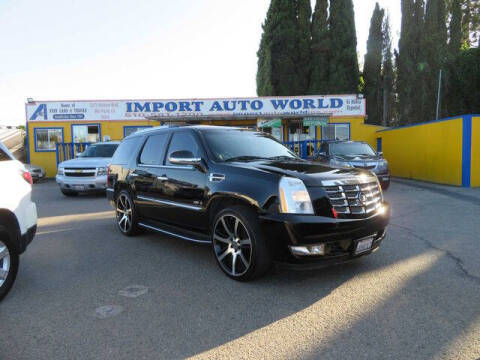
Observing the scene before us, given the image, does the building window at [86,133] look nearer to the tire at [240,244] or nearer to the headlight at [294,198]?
the tire at [240,244]

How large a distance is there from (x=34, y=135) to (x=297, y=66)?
23094 mm

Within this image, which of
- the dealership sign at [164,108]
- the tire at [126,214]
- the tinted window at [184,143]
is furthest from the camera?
the dealership sign at [164,108]

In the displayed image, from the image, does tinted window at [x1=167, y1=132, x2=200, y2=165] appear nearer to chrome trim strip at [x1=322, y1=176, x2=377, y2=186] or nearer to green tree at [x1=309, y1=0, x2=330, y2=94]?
chrome trim strip at [x1=322, y1=176, x2=377, y2=186]

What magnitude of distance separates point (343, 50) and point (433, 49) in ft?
25.5

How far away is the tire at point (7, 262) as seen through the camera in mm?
3326

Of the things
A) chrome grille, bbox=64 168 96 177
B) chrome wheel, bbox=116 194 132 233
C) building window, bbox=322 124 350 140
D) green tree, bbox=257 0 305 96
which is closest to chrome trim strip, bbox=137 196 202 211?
chrome wheel, bbox=116 194 132 233

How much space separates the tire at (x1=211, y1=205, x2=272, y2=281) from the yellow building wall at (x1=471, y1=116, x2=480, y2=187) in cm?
1140

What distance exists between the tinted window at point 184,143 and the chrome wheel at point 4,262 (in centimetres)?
221

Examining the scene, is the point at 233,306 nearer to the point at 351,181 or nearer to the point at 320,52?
the point at 351,181

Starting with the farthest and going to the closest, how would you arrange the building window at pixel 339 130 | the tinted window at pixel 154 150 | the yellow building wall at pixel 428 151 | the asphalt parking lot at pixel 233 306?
the building window at pixel 339 130
the yellow building wall at pixel 428 151
the tinted window at pixel 154 150
the asphalt parking lot at pixel 233 306

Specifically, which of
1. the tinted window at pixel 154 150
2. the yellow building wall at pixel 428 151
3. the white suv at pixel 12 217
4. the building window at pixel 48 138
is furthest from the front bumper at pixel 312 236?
the building window at pixel 48 138

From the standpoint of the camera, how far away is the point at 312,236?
10.9 feet

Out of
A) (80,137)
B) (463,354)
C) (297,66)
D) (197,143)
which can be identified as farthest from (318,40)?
(463,354)

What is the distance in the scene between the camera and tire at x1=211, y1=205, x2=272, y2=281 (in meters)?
3.50
